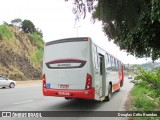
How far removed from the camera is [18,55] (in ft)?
155

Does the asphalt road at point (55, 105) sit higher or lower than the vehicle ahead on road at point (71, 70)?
lower

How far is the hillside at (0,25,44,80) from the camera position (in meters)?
43.1

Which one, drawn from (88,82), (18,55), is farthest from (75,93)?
(18,55)

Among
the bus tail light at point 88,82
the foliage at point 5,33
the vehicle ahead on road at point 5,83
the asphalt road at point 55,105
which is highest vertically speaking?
the foliage at point 5,33

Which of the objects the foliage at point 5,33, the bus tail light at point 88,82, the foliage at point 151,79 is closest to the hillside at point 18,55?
the foliage at point 5,33

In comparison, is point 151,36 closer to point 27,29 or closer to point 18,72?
point 18,72

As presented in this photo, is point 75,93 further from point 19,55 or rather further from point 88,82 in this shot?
point 19,55

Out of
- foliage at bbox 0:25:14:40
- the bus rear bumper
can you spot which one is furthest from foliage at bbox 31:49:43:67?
the bus rear bumper

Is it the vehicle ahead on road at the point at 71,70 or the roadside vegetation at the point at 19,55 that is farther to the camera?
the roadside vegetation at the point at 19,55

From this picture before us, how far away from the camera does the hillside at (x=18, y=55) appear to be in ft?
141

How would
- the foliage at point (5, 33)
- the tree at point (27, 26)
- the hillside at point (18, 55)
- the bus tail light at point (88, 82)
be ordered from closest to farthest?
1. the bus tail light at point (88, 82)
2. the hillside at point (18, 55)
3. the foliage at point (5, 33)
4. the tree at point (27, 26)

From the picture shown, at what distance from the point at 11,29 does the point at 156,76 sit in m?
42.3

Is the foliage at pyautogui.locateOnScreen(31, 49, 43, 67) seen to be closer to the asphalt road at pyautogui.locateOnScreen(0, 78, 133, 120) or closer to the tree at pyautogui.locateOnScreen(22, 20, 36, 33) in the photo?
the tree at pyautogui.locateOnScreen(22, 20, 36, 33)

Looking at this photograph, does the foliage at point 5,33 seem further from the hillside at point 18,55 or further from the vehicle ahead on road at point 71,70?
the vehicle ahead on road at point 71,70
